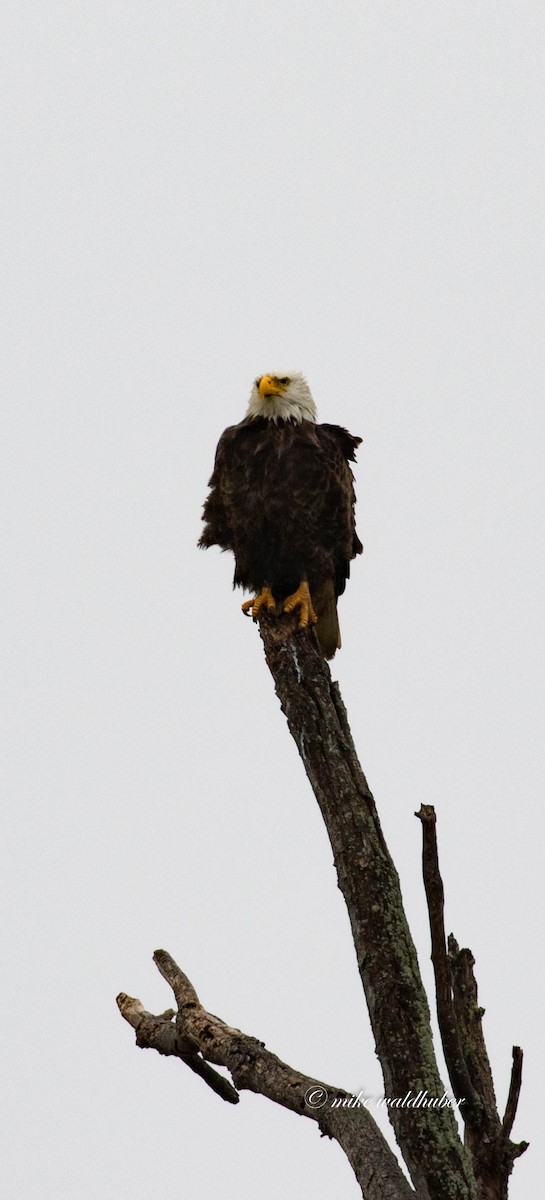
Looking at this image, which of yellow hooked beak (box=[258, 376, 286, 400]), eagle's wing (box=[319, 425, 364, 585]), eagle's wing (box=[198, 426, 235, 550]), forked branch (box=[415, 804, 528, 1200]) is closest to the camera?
forked branch (box=[415, 804, 528, 1200])

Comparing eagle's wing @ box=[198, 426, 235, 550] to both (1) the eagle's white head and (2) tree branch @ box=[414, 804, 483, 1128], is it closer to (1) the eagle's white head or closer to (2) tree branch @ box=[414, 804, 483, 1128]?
(1) the eagle's white head

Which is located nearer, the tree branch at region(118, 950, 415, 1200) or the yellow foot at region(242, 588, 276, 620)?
the tree branch at region(118, 950, 415, 1200)

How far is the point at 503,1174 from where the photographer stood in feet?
15.6

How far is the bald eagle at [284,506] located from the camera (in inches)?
265

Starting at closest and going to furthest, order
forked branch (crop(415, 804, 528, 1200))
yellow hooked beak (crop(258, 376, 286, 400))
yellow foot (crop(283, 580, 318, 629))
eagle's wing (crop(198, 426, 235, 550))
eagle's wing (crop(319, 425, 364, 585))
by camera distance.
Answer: forked branch (crop(415, 804, 528, 1200))
yellow foot (crop(283, 580, 318, 629))
eagle's wing (crop(319, 425, 364, 585))
eagle's wing (crop(198, 426, 235, 550))
yellow hooked beak (crop(258, 376, 286, 400))

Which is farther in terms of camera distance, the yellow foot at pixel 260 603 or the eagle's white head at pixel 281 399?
the eagle's white head at pixel 281 399

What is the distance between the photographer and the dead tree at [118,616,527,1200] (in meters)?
4.40

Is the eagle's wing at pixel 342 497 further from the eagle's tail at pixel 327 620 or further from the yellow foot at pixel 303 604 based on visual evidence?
the yellow foot at pixel 303 604

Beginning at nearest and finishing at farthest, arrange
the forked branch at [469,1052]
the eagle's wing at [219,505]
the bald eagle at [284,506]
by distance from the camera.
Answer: the forked branch at [469,1052] → the bald eagle at [284,506] → the eagle's wing at [219,505]

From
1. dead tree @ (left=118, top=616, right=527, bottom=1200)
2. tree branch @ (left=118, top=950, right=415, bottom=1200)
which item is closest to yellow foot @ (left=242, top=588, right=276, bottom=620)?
dead tree @ (left=118, top=616, right=527, bottom=1200)

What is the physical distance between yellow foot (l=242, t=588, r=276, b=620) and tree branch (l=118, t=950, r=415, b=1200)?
1822 millimetres

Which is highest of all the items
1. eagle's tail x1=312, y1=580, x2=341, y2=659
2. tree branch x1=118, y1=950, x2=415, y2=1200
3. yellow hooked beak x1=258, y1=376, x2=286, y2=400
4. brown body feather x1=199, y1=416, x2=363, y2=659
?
yellow hooked beak x1=258, y1=376, x2=286, y2=400

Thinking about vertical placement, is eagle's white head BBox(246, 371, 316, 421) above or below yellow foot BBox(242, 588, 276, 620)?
above

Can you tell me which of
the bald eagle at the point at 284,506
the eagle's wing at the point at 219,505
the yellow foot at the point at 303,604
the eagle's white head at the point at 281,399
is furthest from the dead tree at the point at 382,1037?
the eagle's white head at the point at 281,399
